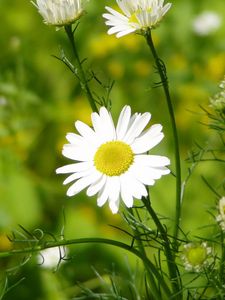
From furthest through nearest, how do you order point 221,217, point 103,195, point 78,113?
1. point 78,113
2. point 221,217
3. point 103,195

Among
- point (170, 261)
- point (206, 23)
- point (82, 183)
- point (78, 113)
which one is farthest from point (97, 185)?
point (206, 23)

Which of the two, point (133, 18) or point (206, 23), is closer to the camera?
point (133, 18)

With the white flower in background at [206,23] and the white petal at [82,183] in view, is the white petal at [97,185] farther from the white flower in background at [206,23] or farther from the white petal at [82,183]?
the white flower in background at [206,23]

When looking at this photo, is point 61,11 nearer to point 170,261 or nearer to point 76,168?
point 76,168

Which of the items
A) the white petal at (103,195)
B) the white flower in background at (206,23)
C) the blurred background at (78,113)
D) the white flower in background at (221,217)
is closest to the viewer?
the white petal at (103,195)

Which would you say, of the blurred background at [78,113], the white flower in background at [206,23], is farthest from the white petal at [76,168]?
the white flower in background at [206,23]

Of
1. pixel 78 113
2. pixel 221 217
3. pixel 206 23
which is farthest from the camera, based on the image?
pixel 206 23

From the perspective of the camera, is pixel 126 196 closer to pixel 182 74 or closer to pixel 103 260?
pixel 103 260
